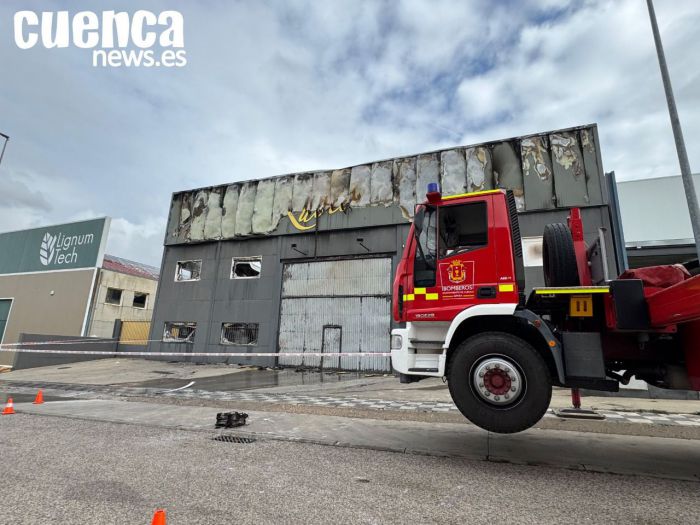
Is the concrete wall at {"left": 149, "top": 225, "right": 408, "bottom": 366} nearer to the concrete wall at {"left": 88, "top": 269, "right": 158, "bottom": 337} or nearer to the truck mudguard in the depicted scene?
the concrete wall at {"left": 88, "top": 269, "right": 158, "bottom": 337}

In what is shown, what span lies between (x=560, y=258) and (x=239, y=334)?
1822 centimetres

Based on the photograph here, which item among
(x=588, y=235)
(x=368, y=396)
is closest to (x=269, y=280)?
(x=368, y=396)

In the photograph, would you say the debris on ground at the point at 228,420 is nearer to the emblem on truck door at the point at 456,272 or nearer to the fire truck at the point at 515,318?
the fire truck at the point at 515,318

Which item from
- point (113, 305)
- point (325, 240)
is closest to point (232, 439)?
point (325, 240)

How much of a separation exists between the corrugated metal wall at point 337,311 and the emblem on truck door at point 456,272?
12.7 meters

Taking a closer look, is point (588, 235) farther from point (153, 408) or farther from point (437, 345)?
point (153, 408)

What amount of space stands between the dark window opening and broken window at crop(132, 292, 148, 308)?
31372 millimetres

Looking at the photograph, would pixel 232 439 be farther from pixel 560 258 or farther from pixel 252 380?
pixel 252 380

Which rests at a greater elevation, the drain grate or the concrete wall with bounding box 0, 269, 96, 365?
the concrete wall with bounding box 0, 269, 96, 365

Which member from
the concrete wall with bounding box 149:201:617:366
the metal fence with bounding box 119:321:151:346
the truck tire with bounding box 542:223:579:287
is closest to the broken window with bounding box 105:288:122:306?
the metal fence with bounding box 119:321:151:346

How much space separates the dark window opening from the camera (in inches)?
190

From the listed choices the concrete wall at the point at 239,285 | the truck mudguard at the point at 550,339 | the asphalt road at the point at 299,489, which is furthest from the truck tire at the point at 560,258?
the concrete wall at the point at 239,285

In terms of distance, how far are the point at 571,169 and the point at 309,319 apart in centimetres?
1373

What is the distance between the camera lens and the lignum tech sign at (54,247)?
89.5ft
